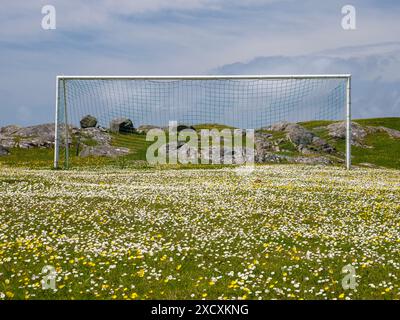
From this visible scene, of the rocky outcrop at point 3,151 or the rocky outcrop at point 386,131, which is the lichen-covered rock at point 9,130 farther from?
the rocky outcrop at point 386,131

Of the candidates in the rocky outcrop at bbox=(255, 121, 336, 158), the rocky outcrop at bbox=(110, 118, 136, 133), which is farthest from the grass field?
the rocky outcrop at bbox=(255, 121, 336, 158)

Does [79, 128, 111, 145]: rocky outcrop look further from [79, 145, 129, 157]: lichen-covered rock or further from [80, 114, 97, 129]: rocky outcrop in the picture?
[80, 114, 97, 129]: rocky outcrop

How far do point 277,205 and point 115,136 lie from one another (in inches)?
1699

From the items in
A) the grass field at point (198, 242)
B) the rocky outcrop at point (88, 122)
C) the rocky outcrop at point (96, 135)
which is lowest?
the grass field at point (198, 242)

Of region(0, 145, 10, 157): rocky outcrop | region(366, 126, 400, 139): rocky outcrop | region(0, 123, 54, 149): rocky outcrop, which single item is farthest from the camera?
region(366, 126, 400, 139): rocky outcrop

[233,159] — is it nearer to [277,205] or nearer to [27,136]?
[277,205]

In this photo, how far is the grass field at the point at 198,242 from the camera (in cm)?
1027

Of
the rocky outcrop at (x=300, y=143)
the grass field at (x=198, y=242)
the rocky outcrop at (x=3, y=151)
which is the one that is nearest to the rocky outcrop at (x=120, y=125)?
the rocky outcrop at (x=3, y=151)

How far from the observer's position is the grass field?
1027 cm

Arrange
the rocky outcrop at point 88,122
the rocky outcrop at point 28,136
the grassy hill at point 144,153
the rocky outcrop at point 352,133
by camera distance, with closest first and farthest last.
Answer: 1. the grassy hill at point 144,153
2. the rocky outcrop at point 28,136
3. the rocky outcrop at point 88,122
4. the rocky outcrop at point 352,133
